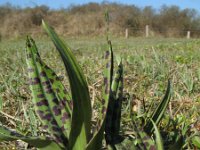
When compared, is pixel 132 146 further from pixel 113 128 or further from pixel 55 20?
pixel 55 20

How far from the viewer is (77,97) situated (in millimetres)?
844

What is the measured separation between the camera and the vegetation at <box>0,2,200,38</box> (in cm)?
3681

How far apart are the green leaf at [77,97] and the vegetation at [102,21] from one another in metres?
34.9

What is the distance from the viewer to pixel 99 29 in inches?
1479

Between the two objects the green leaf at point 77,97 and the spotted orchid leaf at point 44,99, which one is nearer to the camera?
the green leaf at point 77,97

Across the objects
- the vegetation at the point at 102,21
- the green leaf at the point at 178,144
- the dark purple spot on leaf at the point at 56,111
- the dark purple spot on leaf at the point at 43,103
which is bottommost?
the vegetation at the point at 102,21

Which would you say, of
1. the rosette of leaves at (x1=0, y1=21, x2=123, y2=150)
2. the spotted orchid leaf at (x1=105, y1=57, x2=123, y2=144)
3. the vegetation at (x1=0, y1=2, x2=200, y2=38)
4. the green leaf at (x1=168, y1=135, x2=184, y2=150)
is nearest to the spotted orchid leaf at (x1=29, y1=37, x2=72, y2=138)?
the rosette of leaves at (x1=0, y1=21, x2=123, y2=150)

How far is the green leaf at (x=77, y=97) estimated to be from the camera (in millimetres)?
765

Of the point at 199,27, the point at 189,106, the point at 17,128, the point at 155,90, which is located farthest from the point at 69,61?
the point at 199,27

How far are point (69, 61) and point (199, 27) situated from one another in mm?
38753

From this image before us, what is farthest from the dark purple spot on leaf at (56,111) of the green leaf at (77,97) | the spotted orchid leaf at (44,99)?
the green leaf at (77,97)

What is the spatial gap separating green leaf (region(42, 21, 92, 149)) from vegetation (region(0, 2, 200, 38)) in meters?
34.9

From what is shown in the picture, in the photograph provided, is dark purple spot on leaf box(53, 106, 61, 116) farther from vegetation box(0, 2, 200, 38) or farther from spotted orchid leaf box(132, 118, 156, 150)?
vegetation box(0, 2, 200, 38)

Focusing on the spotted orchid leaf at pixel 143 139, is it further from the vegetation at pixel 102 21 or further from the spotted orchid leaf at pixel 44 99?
the vegetation at pixel 102 21
